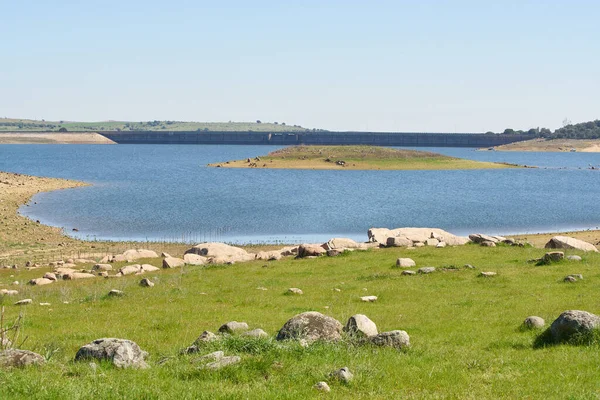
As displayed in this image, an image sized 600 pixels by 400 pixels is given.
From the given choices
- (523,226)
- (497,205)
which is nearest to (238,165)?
(497,205)

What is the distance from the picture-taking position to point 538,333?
1678cm

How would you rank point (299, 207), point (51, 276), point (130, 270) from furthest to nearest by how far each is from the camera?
point (299, 207) → point (130, 270) → point (51, 276)

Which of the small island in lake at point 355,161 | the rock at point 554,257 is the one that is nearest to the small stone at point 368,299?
the rock at point 554,257

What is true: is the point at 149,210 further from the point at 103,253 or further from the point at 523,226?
the point at 523,226

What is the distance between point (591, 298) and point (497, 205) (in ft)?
213

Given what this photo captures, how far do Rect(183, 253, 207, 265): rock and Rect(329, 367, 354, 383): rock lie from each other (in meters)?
25.3

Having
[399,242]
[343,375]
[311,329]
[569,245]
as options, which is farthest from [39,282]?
[569,245]

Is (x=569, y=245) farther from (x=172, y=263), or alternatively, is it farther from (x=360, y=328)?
(x=360, y=328)

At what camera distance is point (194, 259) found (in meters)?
38.2

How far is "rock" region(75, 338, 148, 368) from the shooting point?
13.5 metres

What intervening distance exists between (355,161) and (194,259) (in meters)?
130

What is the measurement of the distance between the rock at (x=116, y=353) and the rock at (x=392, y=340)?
4.69 meters

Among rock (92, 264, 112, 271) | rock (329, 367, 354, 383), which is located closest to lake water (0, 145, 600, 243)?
rock (92, 264, 112, 271)

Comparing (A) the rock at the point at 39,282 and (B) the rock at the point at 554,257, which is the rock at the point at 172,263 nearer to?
(A) the rock at the point at 39,282
